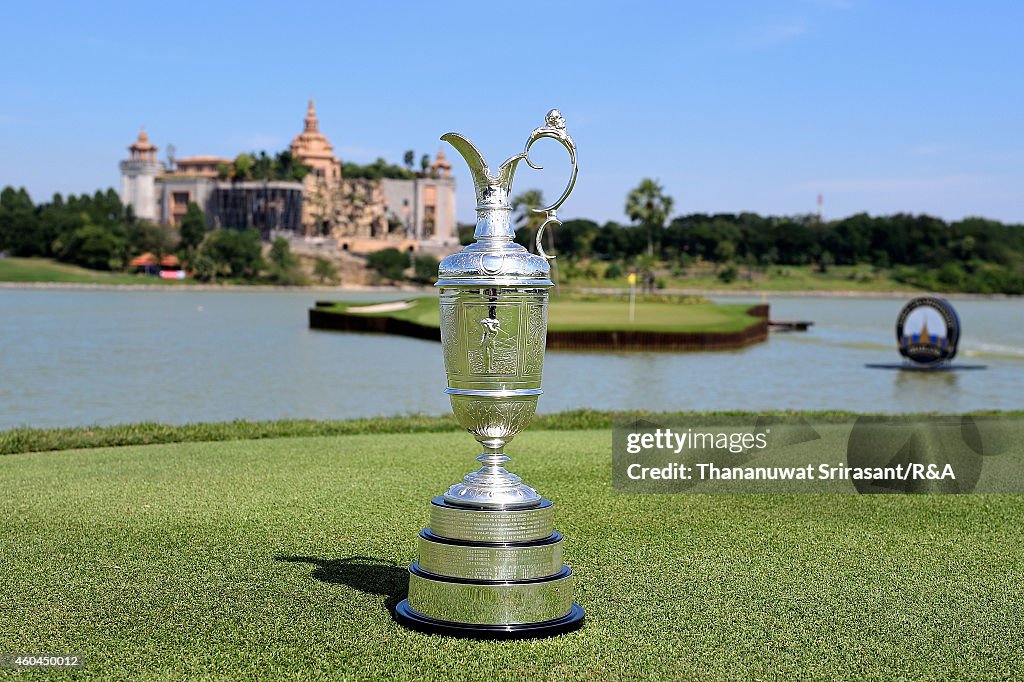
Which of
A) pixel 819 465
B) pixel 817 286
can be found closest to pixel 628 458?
pixel 819 465

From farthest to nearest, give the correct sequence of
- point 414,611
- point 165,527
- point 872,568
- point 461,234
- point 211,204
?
point 461,234 → point 211,204 → point 165,527 → point 872,568 → point 414,611

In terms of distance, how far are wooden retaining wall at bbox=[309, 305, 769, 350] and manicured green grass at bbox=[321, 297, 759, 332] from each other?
0.28 meters

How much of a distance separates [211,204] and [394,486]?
17198cm

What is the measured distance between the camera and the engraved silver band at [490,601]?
5723 mm

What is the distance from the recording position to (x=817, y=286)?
490 feet

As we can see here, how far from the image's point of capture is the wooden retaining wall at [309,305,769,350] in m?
42.8

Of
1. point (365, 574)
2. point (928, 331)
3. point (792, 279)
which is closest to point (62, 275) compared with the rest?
point (792, 279)

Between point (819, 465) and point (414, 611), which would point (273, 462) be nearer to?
point (819, 465)

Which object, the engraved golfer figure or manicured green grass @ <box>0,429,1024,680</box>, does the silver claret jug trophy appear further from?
manicured green grass @ <box>0,429,1024,680</box>

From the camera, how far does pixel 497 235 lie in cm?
584

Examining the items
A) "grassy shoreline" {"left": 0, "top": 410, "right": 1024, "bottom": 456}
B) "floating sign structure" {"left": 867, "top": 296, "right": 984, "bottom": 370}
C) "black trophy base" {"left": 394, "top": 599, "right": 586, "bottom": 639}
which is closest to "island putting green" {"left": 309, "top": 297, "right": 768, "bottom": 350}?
"floating sign structure" {"left": 867, "top": 296, "right": 984, "bottom": 370}

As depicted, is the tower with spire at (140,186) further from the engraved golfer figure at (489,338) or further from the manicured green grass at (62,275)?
the engraved golfer figure at (489,338)

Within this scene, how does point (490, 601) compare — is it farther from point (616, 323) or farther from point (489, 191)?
point (616, 323)

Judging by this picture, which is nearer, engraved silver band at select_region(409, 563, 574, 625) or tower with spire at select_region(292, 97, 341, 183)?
engraved silver band at select_region(409, 563, 574, 625)
